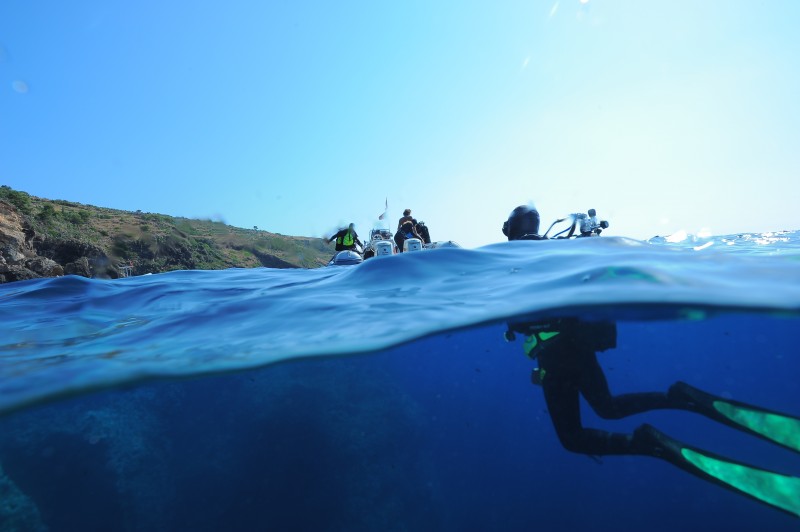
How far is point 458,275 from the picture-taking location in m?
6.30

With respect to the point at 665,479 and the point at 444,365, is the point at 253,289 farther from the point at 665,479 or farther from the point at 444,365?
the point at 665,479

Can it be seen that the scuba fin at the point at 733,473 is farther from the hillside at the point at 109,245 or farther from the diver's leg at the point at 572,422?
the hillside at the point at 109,245

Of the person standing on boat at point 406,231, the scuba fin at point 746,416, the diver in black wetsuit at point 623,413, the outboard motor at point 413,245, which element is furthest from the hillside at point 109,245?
the scuba fin at point 746,416

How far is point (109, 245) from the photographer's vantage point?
113 feet

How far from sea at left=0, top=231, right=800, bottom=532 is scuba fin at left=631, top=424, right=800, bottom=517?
1662mm

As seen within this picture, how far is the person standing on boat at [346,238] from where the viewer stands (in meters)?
14.2

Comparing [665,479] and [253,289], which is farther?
[665,479]

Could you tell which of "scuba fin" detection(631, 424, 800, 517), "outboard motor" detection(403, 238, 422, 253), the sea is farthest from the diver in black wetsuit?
Result: "outboard motor" detection(403, 238, 422, 253)

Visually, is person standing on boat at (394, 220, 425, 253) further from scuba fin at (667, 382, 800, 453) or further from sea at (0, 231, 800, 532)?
scuba fin at (667, 382, 800, 453)

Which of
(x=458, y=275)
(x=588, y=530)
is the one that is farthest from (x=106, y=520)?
(x=588, y=530)

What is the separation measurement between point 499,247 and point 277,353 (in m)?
4.00

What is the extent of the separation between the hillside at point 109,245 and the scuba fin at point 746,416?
2237 cm

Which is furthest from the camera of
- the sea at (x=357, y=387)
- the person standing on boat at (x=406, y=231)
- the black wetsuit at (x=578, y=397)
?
the person standing on boat at (x=406, y=231)

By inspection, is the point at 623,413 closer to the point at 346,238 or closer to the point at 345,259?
the point at 345,259
